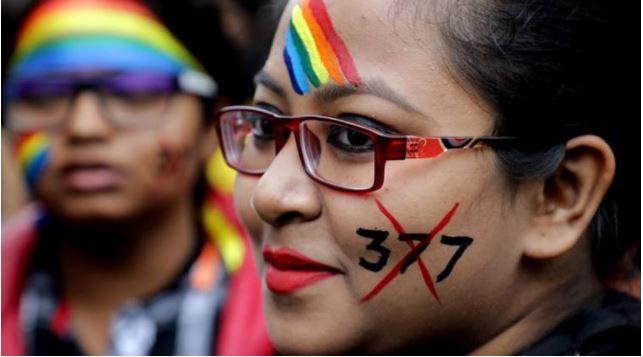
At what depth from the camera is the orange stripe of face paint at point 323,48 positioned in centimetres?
207

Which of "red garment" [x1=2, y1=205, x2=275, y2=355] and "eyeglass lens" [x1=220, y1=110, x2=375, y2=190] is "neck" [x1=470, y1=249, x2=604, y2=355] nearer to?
"eyeglass lens" [x1=220, y1=110, x2=375, y2=190]

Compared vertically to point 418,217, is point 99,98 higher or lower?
higher

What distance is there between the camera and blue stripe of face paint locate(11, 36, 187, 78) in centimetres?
355

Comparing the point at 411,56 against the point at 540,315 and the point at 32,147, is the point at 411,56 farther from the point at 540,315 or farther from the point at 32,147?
the point at 32,147

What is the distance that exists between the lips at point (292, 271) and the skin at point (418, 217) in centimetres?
1

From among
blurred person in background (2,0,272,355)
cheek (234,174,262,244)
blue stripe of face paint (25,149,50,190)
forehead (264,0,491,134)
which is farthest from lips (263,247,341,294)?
blue stripe of face paint (25,149,50,190)

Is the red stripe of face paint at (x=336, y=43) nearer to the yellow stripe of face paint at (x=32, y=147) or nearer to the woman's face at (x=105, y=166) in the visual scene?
the woman's face at (x=105, y=166)

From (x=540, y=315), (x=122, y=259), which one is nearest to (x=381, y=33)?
(x=540, y=315)

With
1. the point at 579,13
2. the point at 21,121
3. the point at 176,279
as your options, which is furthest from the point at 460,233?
the point at 21,121

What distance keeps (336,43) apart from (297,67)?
10 cm

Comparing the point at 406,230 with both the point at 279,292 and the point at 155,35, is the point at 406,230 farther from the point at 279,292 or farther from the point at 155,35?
the point at 155,35

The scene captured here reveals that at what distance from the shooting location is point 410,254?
2061mm

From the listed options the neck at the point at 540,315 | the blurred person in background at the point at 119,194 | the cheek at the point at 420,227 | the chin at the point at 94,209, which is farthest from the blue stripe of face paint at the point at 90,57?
the neck at the point at 540,315

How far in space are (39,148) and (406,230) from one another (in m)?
1.87
